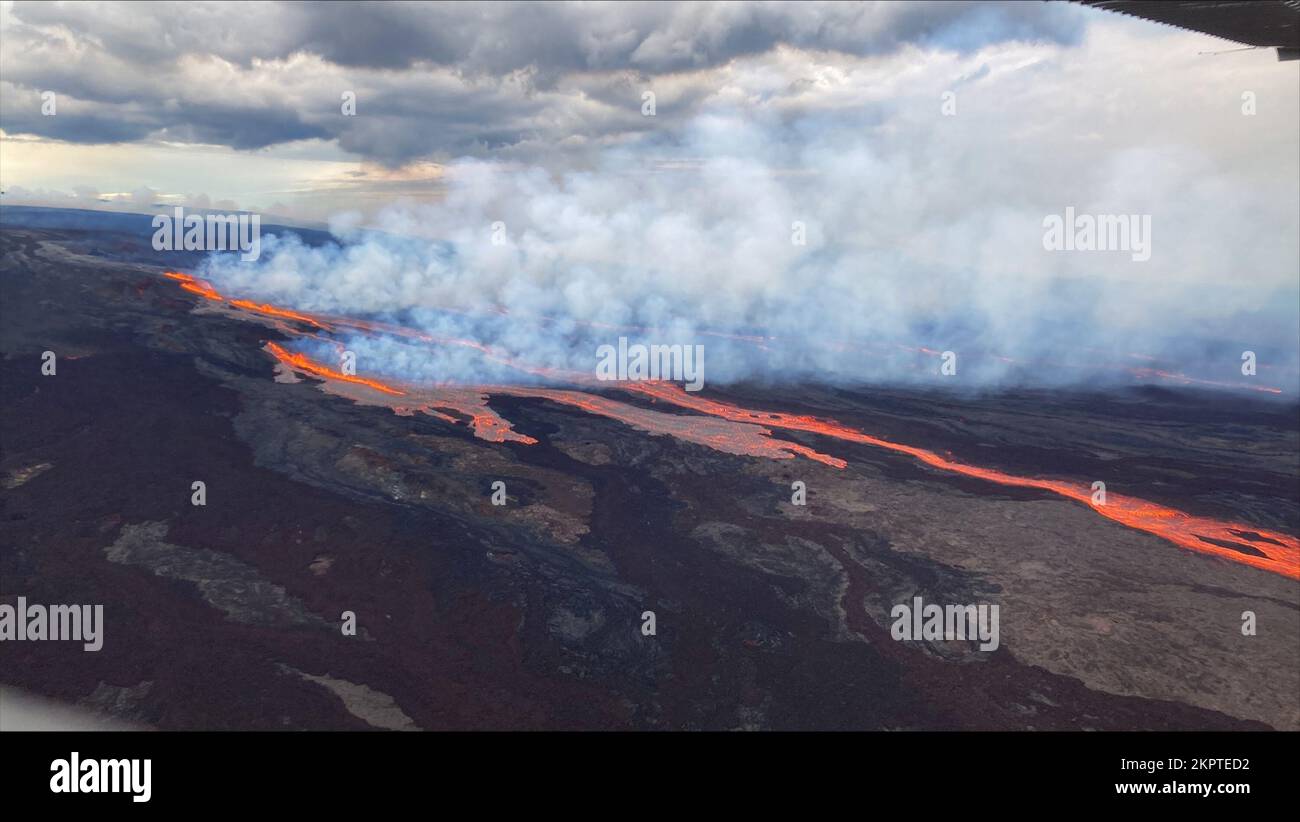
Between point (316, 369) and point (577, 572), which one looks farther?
point (316, 369)

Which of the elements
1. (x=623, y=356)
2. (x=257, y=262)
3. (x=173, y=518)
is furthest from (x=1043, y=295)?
(x=173, y=518)

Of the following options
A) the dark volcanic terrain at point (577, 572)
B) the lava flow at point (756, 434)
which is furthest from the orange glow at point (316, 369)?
the dark volcanic terrain at point (577, 572)

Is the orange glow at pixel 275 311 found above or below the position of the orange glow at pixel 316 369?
above

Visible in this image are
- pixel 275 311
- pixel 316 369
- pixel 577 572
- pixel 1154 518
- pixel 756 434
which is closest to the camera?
pixel 577 572

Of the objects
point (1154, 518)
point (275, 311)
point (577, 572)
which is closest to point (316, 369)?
point (275, 311)

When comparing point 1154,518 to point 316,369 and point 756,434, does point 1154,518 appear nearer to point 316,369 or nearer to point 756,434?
point 756,434

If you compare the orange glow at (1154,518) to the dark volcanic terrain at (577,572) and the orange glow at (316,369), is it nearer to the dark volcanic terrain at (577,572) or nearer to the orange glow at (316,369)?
the dark volcanic terrain at (577,572)
